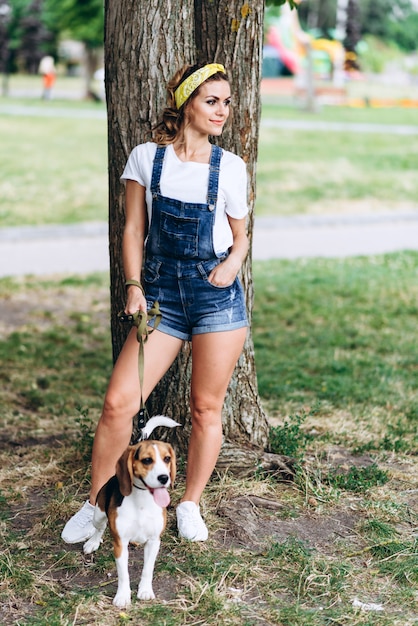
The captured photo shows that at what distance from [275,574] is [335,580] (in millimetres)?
235

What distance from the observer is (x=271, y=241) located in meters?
11.8

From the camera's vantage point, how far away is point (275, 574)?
3729 mm

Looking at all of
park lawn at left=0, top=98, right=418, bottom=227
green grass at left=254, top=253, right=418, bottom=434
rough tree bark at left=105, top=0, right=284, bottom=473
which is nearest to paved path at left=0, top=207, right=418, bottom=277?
park lawn at left=0, top=98, right=418, bottom=227

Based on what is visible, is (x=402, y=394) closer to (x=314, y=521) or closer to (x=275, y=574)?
(x=314, y=521)

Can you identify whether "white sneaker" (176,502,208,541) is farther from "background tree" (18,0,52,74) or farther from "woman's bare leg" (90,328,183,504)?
"background tree" (18,0,52,74)

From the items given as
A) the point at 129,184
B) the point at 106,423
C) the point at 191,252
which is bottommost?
the point at 106,423

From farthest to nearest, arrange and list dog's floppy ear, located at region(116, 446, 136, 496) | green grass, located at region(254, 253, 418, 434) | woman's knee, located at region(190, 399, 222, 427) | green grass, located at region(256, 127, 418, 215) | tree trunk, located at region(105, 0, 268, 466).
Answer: green grass, located at region(256, 127, 418, 215) < green grass, located at region(254, 253, 418, 434) < tree trunk, located at region(105, 0, 268, 466) < woman's knee, located at region(190, 399, 222, 427) < dog's floppy ear, located at region(116, 446, 136, 496)

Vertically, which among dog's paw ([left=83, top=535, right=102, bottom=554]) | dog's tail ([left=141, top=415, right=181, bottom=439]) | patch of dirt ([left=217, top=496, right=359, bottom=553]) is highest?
dog's tail ([left=141, top=415, right=181, bottom=439])

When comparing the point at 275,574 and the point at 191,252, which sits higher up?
the point at 191,252

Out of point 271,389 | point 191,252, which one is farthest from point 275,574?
point 271,389

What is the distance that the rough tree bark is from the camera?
4238 millimetres

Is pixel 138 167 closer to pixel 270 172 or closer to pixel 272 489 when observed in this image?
pixel 272 489

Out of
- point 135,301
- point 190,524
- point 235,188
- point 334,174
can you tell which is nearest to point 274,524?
point 190,524

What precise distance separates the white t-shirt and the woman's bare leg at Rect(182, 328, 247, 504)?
37cm
